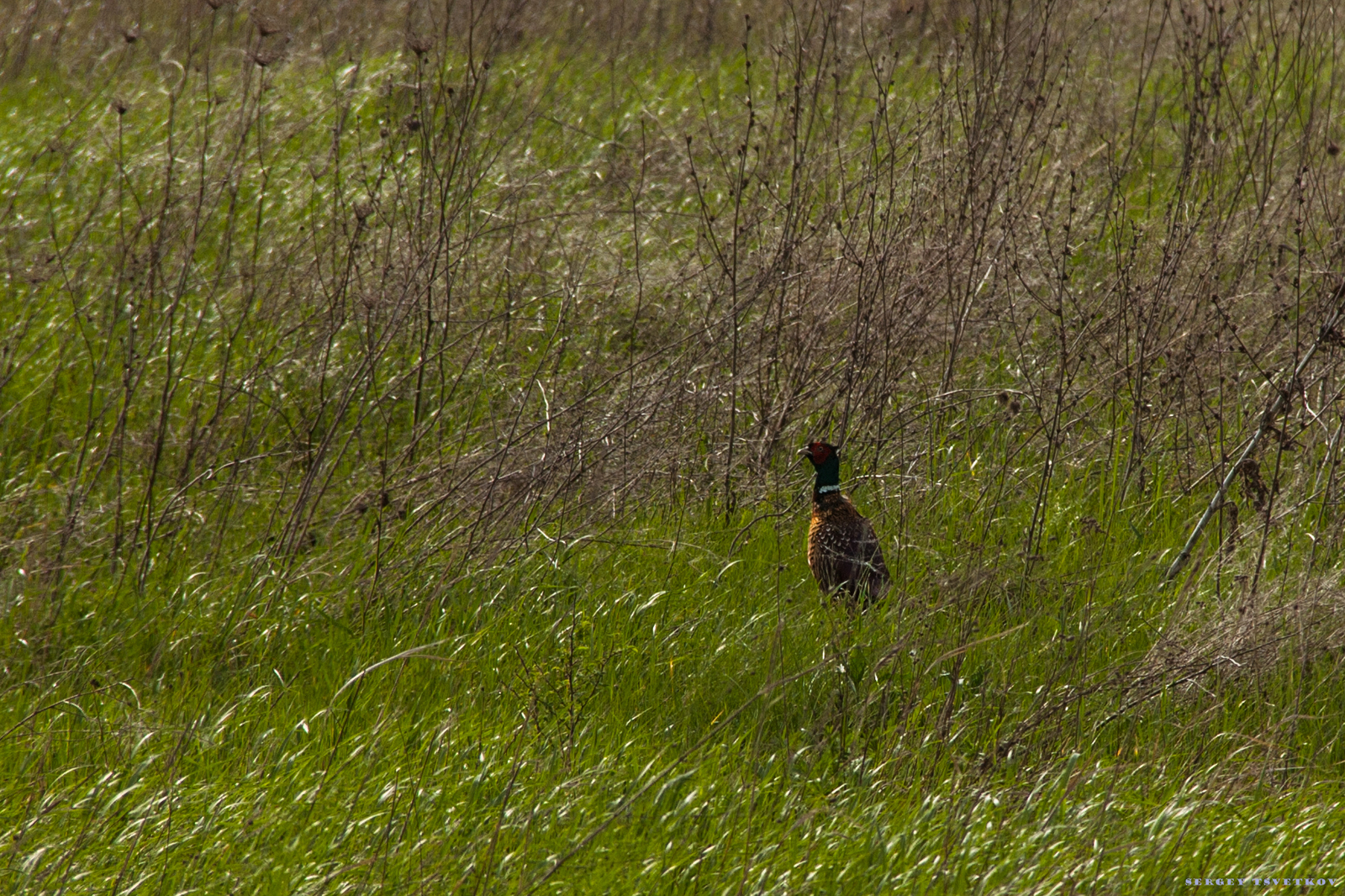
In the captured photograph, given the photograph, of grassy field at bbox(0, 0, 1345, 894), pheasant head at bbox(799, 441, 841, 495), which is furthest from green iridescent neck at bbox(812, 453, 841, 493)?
grassy field at bbox(0, 0, 1345, 894)

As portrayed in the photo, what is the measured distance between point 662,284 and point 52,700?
9.78ft

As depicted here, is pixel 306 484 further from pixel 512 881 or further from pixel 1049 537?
pixel 1049 537

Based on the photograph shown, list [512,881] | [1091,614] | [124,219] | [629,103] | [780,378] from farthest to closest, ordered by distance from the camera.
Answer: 1. [629,103]
2. [124,219]
3. [780,378]
4. [1091,614]
5. [512,881]

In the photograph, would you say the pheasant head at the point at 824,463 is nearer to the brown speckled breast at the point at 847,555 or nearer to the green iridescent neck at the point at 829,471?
the green iridescent neck at the point at 829,471

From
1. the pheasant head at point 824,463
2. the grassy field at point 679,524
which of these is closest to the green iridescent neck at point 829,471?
the pheasant head at point 824,463

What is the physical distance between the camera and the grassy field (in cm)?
306

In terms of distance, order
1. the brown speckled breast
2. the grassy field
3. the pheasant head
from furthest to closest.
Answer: the pheasant head → the brown speckled breast → the grassy field

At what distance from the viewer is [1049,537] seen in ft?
15.2

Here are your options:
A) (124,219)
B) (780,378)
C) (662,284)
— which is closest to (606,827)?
(780,378)

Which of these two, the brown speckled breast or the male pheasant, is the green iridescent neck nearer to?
the male pheasant

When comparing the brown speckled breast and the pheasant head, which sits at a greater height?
the pheasant head

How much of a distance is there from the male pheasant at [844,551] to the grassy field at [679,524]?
3.4 inches

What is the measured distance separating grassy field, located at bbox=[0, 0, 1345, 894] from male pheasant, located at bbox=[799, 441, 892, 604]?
9 centimetres

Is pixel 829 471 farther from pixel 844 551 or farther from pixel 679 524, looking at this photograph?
pixel 679 524
